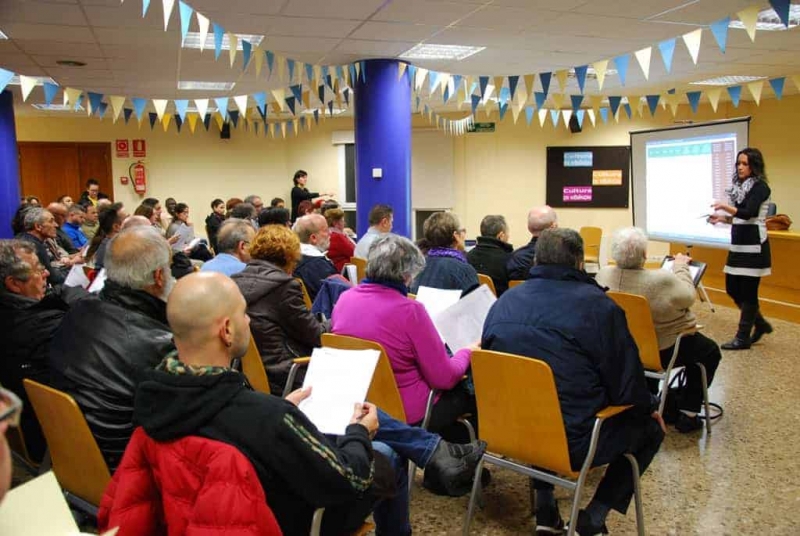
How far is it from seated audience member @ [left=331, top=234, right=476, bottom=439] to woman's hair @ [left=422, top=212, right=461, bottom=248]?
116 centimetres

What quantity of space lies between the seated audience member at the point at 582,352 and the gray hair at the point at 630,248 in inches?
42.1

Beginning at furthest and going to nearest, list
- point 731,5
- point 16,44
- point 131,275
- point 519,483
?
point 16,44 < point 731,5 < point 519,483 < point 131,275

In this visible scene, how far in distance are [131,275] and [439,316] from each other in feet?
4.29

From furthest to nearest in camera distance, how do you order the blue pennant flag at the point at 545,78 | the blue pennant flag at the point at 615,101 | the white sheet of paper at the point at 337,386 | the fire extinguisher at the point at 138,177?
the fire extinguisher at the point at 138,177 < the blue pennant flag at the point at 615,101 < the blue pennant flag at the point at 545,78 < the white sheet of paper at the point at 337,386

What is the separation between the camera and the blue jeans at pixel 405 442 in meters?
2.16

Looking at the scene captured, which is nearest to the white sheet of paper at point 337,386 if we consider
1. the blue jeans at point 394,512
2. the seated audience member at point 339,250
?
the blue jeans at point 394,512

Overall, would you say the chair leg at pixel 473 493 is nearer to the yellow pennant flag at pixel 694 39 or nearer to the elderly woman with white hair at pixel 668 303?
the elderly woman with white hair at pixel 668 303

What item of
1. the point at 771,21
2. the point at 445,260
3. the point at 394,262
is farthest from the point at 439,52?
the point at 394,262

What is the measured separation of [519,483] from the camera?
2998mm

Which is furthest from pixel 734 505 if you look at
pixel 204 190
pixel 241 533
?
pixel 204 190

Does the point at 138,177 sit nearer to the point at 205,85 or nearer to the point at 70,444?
the point at 205,85

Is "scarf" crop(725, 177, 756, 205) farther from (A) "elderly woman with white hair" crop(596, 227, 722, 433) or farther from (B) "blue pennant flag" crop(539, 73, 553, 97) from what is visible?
(B) "blue pennant flag" crop(539, 73, 553, 97)

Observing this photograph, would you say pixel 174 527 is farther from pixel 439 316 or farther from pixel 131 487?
pixel 439 316

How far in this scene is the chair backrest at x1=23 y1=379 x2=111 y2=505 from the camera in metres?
1.74
